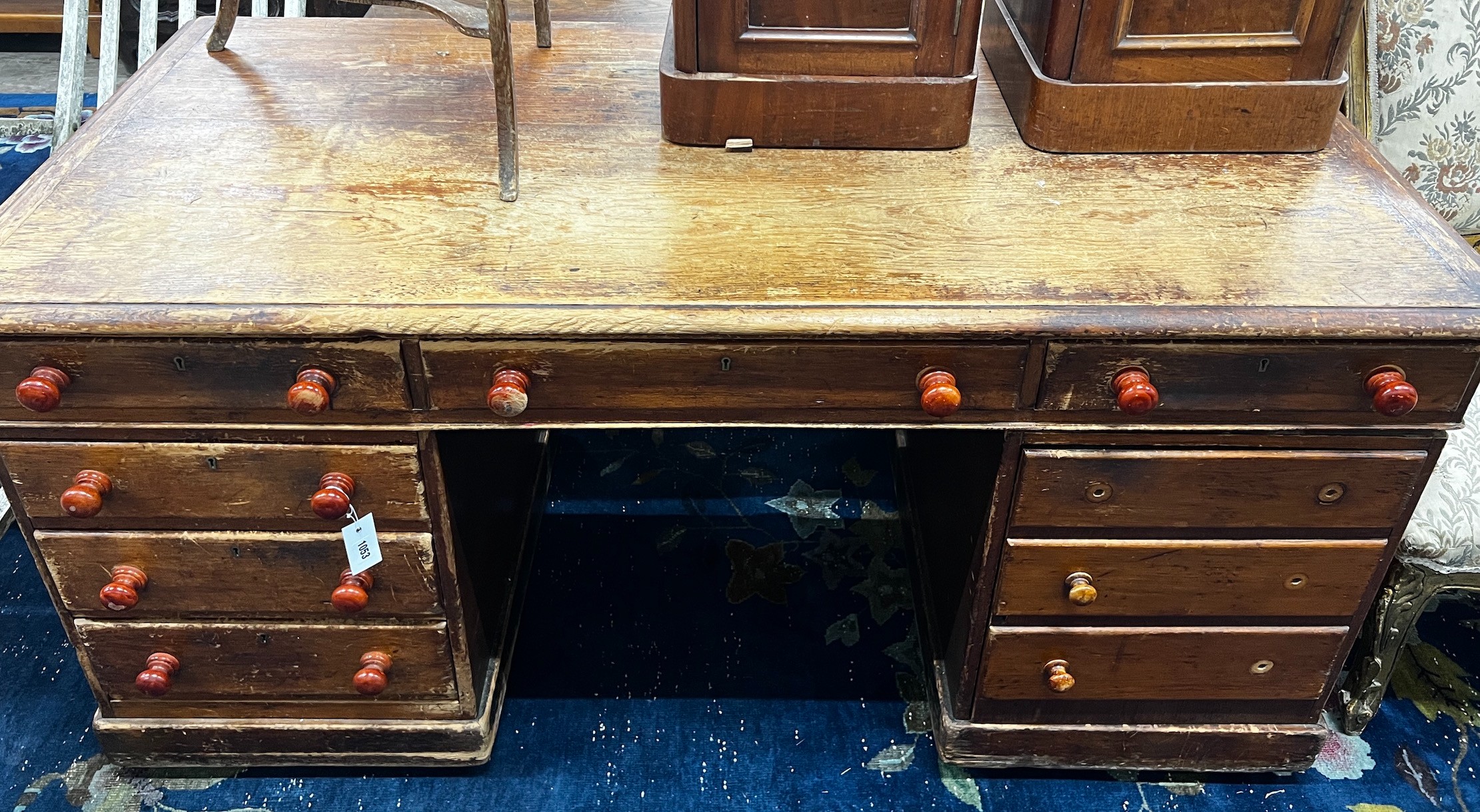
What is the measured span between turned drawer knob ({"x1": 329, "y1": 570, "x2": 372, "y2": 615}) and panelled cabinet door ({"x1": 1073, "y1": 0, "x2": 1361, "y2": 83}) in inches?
41.6

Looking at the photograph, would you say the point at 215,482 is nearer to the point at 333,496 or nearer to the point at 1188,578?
the point at 333,496

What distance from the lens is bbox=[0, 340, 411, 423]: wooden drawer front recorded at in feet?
3.43

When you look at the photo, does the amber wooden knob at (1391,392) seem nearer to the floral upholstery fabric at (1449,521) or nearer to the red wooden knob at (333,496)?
the floral upholstery fabric at (1449,521)

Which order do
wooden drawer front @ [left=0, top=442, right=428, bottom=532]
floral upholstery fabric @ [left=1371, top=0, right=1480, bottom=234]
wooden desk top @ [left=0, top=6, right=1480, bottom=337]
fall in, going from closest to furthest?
wooden desk top @ [left=0, top=6, right=1480, bottom=337] → wooden drawer front @ [left=0, top=442, right=428, bottom=532] → floral upholstery fabric @ [left=1371, top=0, right=1480, bottom=234]

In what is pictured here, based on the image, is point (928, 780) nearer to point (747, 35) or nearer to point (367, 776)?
point (367, 776)

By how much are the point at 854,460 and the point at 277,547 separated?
3.88 ft

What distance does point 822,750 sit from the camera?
1.57 metres

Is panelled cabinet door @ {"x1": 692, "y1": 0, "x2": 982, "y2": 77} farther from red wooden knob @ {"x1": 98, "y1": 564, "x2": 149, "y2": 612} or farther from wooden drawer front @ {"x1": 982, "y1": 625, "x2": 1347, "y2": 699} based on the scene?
red wooden knob @ {"x1": 98, "y1": 564, "x2": 149, "y2": 612}

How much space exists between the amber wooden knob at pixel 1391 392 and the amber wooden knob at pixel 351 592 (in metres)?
1.14

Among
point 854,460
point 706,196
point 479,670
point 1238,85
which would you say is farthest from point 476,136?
point 854,460

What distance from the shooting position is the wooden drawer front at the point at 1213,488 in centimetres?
117

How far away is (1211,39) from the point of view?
126cm

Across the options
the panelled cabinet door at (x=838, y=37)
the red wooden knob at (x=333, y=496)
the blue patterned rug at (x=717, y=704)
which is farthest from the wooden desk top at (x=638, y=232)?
the blue patterned rug at (x=717, y=704)

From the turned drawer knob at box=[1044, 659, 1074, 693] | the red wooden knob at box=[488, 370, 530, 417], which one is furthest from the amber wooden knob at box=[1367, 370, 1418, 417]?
the red wooden knob at box=[488, 370, 530, 417]
